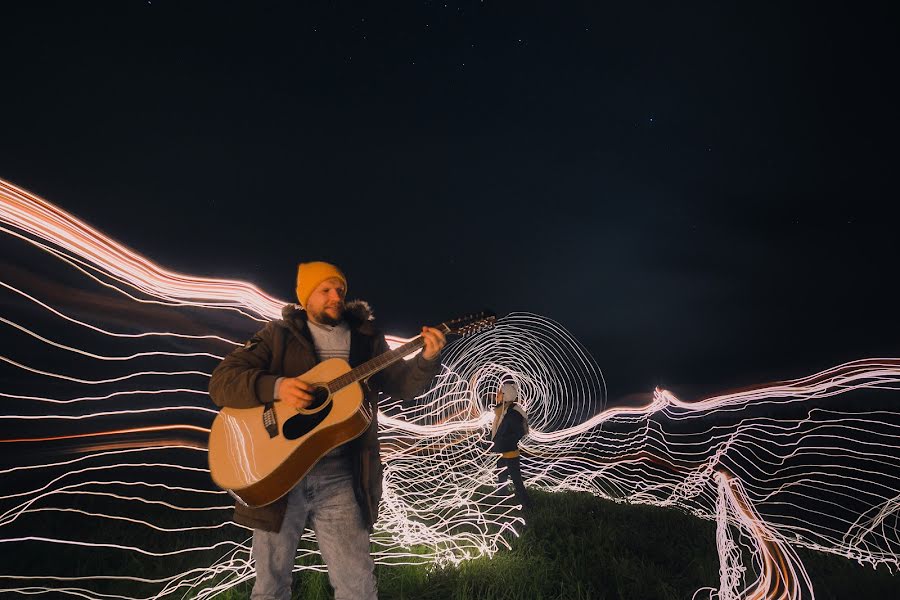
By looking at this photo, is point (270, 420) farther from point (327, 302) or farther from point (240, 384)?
point (327, 302)

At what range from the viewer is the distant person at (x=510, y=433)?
758cm

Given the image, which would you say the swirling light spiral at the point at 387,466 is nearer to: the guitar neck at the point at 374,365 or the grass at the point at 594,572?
the grass at the point at 594,572

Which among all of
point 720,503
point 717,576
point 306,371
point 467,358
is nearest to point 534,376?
point 467,358

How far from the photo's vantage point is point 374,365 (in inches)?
121

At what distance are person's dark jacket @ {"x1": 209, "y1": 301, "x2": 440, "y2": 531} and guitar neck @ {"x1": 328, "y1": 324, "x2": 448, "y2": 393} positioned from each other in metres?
0.08

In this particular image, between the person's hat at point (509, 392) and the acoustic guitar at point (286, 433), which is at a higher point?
the person's hat at point (509, 392)

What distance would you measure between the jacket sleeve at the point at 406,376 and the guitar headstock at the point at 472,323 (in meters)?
0.42

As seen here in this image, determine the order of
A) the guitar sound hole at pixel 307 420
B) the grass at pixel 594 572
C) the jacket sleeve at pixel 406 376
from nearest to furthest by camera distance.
Answer: 1. the guitar sound hole at pixel 307 420
2. the jacket sleeve at pixel 406 376
3. the grass at pixel 594 572


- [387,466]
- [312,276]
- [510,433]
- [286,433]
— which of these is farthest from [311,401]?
[510,433]

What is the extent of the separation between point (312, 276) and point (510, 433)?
18.5 ft

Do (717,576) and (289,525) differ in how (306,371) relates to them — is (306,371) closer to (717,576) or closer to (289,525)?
(289,525)

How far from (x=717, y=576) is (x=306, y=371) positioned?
4.45 meters

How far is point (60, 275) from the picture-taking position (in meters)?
10.0

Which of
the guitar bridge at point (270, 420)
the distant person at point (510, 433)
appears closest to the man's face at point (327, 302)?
the guitar bridge at point (270, 420)
